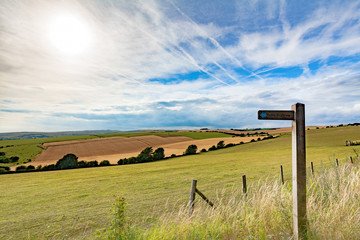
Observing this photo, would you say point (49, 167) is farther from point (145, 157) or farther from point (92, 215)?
point (92, 215)

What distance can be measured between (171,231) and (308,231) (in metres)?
2.89

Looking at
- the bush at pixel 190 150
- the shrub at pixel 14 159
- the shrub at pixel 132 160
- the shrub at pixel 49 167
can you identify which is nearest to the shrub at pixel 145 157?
the shrub at pixel 132 160

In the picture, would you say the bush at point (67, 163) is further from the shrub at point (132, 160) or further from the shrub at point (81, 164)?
the shrub at point (132, 160)

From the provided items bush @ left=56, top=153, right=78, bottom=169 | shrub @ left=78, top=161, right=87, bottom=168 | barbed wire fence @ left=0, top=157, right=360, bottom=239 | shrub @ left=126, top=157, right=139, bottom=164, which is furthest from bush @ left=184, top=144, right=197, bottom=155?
barbed wire fence @ left=0, top=157, right=360, bottom=239

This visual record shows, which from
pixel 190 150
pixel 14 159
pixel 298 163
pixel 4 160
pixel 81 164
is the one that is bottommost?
pixel 4 160

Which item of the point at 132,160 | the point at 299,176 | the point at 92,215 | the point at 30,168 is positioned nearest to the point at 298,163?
the point at 299,176

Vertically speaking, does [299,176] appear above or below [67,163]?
above

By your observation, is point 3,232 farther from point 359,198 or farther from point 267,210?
point 359,198

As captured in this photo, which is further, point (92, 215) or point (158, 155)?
point (158, 155)

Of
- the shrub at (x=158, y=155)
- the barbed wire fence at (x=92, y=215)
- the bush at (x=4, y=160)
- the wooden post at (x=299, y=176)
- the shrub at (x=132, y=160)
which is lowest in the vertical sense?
the bush at (x=4, y=160)

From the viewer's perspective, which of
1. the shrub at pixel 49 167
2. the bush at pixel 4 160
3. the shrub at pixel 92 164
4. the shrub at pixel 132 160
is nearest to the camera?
the shrub at pixel 49 167

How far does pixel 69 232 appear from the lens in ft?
29.7

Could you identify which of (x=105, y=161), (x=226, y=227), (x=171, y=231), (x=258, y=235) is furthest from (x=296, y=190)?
(x=105, y=161)

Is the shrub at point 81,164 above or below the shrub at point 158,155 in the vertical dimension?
below
